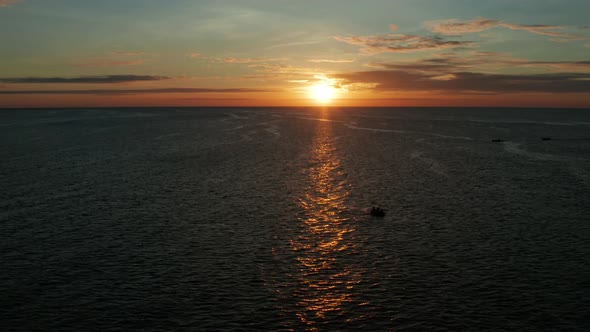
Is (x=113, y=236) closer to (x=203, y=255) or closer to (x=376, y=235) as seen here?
(x=203, y=255)

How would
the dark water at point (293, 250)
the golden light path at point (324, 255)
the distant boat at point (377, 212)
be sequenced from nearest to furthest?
the dark water at point (293, 250)
the golden light path at point (324, 255)
the distant boat at point (377, 212)

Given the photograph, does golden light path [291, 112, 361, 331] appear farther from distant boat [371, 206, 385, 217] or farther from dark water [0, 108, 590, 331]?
distant boat [371, 206, 385, 217]

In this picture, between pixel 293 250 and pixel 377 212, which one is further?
pixel 377 212

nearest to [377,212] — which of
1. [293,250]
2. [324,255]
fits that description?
[324,255]

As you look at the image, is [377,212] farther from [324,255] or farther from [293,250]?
[293,250]

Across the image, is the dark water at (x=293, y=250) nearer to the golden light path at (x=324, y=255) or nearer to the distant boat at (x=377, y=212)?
the golden light path at (x=324, y=255)

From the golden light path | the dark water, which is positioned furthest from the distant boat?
the golden light path

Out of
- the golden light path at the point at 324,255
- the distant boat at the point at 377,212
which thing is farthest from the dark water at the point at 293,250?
the distant boat at the point at 377,212

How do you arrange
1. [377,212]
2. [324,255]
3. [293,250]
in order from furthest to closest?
[377,212] → [293,250] → [324,255]

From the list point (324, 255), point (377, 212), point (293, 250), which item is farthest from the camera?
point (377, 212)
